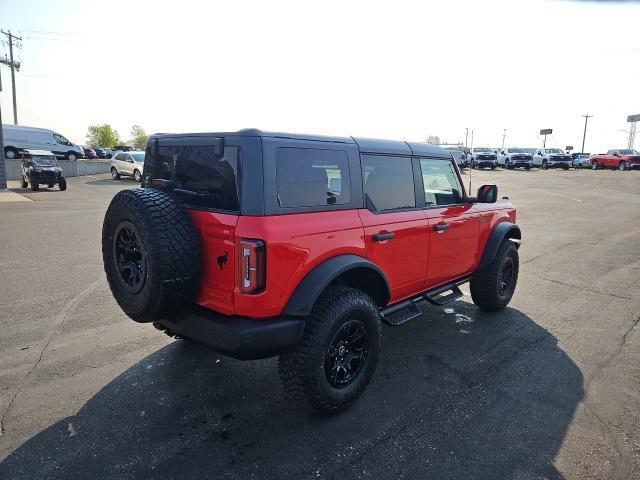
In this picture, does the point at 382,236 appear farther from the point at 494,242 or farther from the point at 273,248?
the point at 494,242

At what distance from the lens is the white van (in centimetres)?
2975

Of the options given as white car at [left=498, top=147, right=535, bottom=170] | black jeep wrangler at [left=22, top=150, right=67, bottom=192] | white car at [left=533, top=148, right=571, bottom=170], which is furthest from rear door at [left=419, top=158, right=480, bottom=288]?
white car at [left=533, top=148, right=571, bottom=170]

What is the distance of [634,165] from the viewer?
125 ft

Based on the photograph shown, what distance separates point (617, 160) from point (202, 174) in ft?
152

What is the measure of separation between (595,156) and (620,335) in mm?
44406

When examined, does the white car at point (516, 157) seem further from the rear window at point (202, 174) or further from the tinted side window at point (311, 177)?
the rear window at point (202, 174)

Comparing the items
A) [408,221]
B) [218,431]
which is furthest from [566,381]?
[218,431]

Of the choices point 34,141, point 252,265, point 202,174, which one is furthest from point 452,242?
point 34,141

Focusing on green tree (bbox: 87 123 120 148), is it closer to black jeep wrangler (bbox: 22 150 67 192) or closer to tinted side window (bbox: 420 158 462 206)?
black jeep wrangler (bbox: 22 150 67 192)

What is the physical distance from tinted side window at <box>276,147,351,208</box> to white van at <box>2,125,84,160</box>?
3439cm

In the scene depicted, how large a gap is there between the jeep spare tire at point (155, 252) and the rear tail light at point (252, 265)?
0.36 meters

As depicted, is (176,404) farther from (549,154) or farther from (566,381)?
(549,154)

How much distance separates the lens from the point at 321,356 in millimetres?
2834

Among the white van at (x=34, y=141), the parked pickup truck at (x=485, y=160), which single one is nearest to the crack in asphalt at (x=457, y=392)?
the white van at (x=34, y=141)
